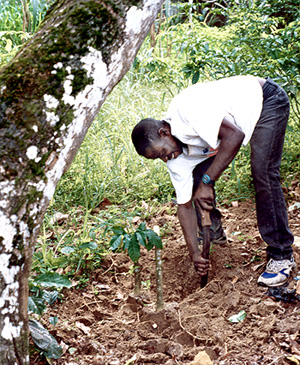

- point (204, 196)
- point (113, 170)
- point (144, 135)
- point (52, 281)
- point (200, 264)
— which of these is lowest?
point (113, 170)

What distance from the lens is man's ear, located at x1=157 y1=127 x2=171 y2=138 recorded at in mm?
2623

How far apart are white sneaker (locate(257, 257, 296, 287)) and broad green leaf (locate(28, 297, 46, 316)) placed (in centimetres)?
145

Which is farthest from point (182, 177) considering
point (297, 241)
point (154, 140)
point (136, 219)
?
point (136, 219)

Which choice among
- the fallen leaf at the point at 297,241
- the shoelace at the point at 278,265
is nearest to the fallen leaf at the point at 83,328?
the shoelace at the point at 278,265

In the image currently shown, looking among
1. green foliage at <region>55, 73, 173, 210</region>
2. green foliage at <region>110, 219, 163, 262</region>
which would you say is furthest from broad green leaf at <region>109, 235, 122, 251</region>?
green foliage at <region>55, 73, 173, 210</region>

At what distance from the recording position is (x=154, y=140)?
260 centimetres

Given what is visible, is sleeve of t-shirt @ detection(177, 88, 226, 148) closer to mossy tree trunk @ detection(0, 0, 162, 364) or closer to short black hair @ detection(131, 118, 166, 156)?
short black hair @ detection(131, 118, 166, 156)

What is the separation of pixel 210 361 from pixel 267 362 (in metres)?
0.28

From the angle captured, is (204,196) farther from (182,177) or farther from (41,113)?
(41,113)

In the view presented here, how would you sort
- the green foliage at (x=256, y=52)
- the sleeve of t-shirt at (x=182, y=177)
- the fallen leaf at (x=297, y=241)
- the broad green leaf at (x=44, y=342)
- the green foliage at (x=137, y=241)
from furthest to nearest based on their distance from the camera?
the green foliage at (x=256, y=52) → the fallen leaf at (x=297, y=241) → the sleeve of t-shirt at (x=182, y=177) → the green foliage at (x=137, y=241) → the broad green leaf at (x=44, y=342)

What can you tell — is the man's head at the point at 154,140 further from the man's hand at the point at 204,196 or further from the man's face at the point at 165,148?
the man's hand at the point at 204,196

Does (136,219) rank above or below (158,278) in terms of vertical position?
below

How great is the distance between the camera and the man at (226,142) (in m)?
2.51

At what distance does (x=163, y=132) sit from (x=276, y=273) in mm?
1167
